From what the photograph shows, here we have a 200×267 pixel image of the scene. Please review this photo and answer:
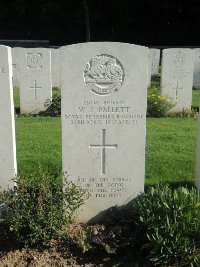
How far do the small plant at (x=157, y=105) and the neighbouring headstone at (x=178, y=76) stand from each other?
0.42 m

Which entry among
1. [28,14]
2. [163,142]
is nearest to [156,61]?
[163,142]

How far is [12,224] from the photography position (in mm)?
3979

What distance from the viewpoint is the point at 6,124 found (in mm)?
4422

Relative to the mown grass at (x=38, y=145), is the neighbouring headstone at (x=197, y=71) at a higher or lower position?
higher

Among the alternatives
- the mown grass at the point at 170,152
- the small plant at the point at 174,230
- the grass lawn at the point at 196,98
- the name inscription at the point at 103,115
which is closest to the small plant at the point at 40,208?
the name inscription at the point at 103,115

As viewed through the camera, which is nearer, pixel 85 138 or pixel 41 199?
pixel 41 199

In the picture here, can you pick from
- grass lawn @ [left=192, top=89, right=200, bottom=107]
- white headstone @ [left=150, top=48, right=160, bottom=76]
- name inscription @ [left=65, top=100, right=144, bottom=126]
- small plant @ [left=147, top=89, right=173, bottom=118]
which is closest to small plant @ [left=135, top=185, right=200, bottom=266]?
name inscription @ [left=65, top=100, right=144, bottom=126]

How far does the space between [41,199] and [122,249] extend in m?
0.89

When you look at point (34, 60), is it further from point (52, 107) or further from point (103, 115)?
point (103, 115)

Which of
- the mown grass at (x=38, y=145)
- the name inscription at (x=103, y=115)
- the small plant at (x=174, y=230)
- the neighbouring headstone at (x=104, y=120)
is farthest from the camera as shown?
the mown grass at (x=38, y=145)

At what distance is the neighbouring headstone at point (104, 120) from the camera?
13.9ft

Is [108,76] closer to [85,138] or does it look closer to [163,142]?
[85,138]

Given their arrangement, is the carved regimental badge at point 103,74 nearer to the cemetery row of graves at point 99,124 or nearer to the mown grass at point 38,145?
the cemetery row of graves at point 99,124

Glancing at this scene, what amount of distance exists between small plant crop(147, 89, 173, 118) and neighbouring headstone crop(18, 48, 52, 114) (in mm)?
2572
